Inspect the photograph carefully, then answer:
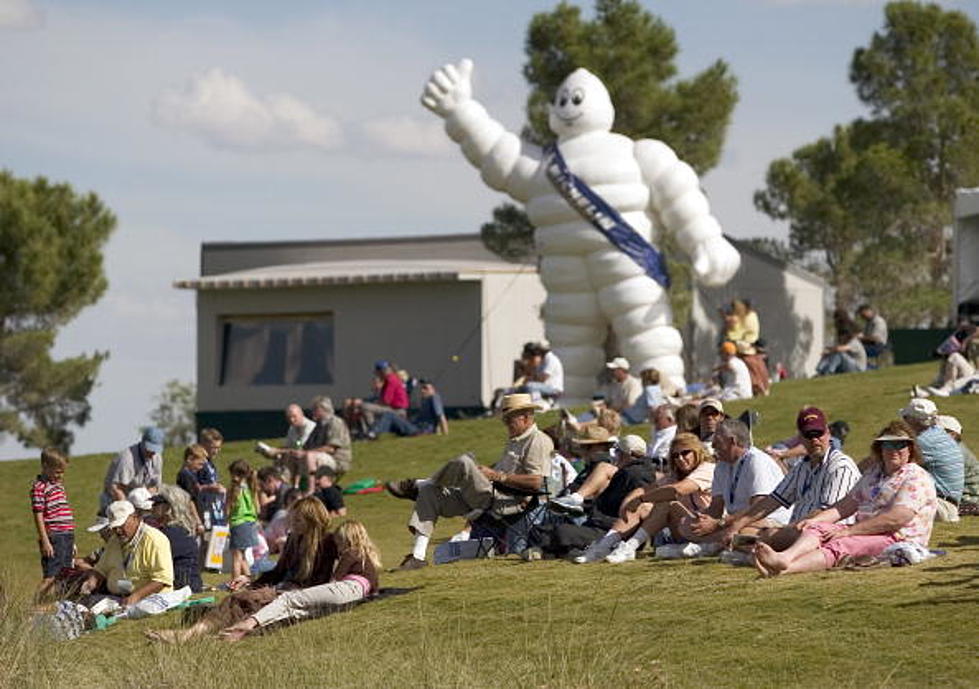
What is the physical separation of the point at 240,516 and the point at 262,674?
7.29 meters

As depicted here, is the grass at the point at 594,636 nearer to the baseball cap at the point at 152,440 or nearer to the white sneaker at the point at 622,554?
the white sneaker at the point at 622,554

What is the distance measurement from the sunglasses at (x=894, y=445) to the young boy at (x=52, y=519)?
23.3 feet

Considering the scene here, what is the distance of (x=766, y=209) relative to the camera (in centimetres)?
5559

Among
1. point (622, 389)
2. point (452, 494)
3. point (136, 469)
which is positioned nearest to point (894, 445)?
point (452, 494)

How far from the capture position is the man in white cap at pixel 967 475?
54.7 feet

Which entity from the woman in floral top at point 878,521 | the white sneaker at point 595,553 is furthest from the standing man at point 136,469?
the woman in floral top at point 878,521

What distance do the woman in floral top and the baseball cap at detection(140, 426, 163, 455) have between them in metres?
8.06

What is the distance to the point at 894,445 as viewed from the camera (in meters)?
13.6

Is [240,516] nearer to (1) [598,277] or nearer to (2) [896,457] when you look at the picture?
(2) [896,457]

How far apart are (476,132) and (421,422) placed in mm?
4469

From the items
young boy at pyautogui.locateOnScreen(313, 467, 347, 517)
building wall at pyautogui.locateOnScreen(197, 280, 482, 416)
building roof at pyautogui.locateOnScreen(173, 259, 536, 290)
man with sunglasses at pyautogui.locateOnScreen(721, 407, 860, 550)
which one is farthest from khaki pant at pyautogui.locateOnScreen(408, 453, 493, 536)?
building roof at pyautogui.locateOnScreen(173, 259, 536, 290)

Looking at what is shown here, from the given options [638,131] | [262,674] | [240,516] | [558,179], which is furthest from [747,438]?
[638,131]

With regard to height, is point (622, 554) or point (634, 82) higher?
point (634, 82)

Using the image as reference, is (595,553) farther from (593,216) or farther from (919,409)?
(593,216)
